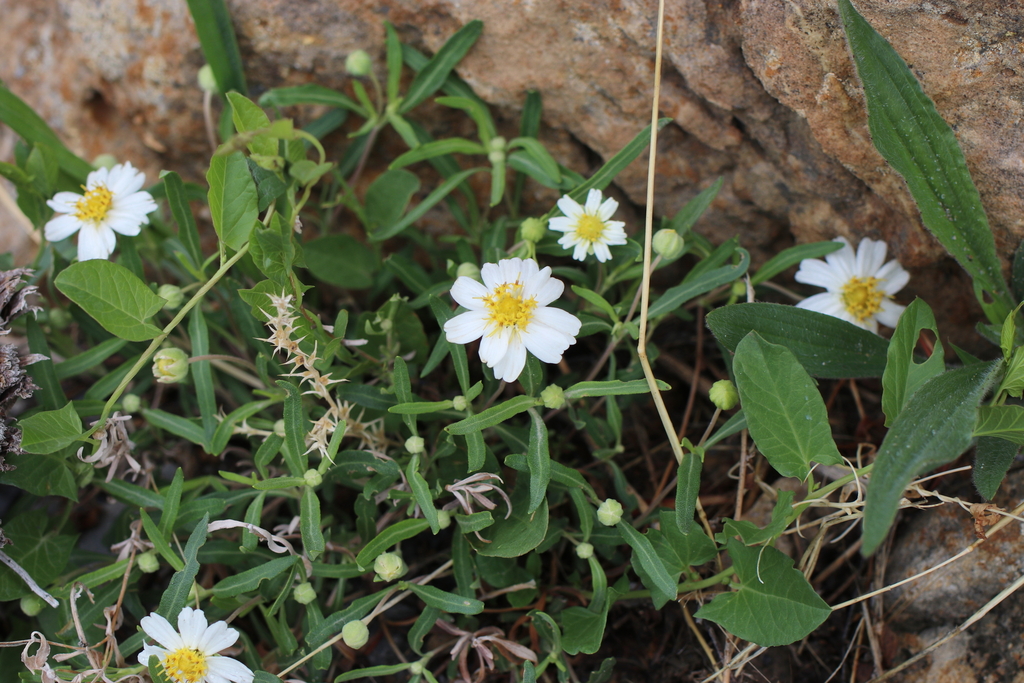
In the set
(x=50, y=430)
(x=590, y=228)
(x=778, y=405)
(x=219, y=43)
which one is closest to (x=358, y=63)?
(x=219, y=43)

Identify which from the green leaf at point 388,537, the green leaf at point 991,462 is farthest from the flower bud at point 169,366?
the green leaf at point 991,462

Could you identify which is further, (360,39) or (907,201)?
(360,39)

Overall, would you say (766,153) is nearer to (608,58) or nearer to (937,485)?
(608,58)

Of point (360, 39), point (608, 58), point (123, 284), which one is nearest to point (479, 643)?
point (123, 284)

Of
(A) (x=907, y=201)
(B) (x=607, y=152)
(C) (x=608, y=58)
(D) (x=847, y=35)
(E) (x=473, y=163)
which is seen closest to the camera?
(D) (x=847, y=35)

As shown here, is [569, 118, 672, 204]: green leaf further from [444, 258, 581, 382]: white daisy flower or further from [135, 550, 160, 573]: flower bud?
[135, 550, 160, 573]: flower bud

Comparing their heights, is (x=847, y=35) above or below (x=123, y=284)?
above
